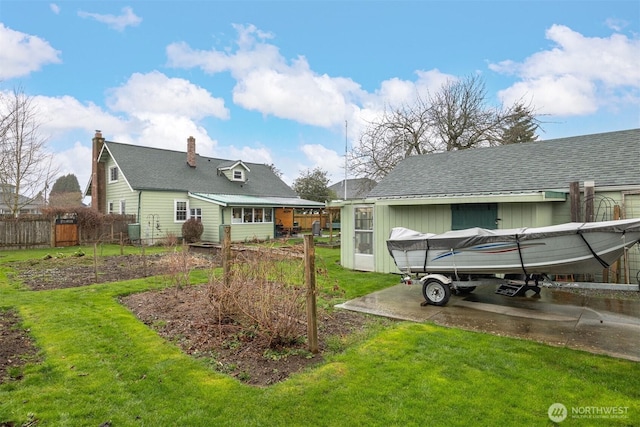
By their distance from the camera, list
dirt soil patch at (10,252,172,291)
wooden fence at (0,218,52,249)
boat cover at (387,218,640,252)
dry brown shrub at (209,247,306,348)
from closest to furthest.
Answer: dry brown shrub at (209,247,306,348), boat cover at (387,218,640,252), dirt soil patch at (10,252,172,291), wooden fence at (0,218,52,249)

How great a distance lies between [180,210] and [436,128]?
16.9 metres

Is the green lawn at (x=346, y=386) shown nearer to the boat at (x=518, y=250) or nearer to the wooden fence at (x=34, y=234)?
the boat at (x=518, y=250)

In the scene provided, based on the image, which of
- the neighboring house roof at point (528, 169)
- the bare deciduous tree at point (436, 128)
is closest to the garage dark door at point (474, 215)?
the neighboring house roof at point (528, 169)

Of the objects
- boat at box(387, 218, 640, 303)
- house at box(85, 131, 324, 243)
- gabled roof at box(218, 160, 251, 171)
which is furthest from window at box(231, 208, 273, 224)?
boat at box(387, 218, 640, 303)

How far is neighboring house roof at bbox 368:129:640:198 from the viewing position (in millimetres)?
8562

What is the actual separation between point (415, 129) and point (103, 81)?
17.3 metres

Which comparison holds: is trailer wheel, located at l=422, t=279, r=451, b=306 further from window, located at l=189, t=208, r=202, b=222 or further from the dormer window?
the dormer window

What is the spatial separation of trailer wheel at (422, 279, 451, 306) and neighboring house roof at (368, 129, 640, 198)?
3.70 metres

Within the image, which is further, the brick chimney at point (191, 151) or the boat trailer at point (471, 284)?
the brick chimney at point (191, 151)

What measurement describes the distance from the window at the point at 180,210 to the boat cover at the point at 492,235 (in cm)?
1712

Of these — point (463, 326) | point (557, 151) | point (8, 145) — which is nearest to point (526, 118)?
point (557, 151)

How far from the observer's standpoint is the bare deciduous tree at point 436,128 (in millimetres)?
20172

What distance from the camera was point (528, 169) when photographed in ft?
32.0

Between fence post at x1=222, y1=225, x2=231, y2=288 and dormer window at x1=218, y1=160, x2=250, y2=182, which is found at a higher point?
dormer window at x1=218, y1=160, x2=250, y2=182
